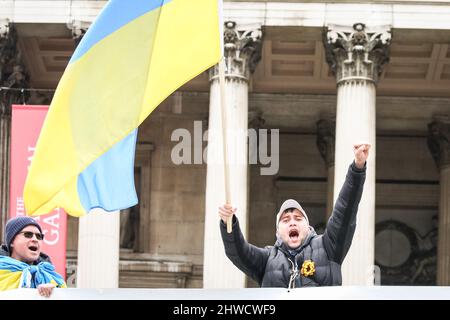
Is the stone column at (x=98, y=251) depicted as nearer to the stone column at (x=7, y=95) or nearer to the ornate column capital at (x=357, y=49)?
the stone column at (x=7, y=95)

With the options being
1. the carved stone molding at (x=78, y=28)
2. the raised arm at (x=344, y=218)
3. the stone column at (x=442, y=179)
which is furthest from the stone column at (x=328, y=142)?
the raised arm at (x=344, y=218)

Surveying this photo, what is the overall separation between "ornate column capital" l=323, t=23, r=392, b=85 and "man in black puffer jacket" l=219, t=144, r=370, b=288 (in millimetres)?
28418

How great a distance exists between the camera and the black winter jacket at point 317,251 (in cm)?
1412

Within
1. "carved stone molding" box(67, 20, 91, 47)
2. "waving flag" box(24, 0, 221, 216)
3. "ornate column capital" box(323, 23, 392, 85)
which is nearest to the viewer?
"waving flag" box(24, 0, 221, 216)

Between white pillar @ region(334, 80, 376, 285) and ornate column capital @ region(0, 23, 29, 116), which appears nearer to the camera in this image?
white pillar @ region(334, 80, 376, 285)

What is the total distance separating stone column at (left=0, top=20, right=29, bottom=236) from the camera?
1745 inches

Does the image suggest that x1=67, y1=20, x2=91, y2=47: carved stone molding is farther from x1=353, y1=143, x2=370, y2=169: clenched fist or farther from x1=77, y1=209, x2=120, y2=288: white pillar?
x1=353, y1=143, x2=370, y2=169: clenched fist

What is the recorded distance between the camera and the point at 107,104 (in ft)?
49.6

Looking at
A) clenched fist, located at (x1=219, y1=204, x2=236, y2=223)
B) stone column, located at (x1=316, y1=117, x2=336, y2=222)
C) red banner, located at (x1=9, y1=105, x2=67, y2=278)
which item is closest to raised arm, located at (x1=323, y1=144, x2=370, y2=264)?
clenched fist, located at (x1=219, y1=204, x2=236, y2=223)

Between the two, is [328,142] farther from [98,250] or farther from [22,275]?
[22,275]

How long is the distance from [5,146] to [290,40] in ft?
30.2

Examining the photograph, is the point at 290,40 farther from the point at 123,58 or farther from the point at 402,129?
the point at 123,58

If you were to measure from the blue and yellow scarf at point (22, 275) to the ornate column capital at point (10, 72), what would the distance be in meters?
29.4
